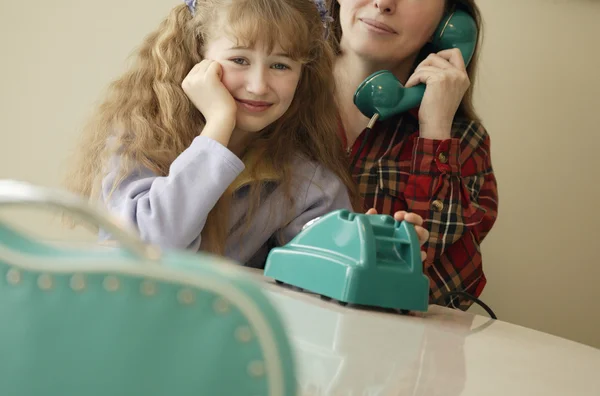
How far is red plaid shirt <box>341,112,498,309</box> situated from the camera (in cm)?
156

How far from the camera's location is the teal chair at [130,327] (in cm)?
28

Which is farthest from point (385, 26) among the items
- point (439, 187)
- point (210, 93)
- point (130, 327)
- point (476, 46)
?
point (130, 327)

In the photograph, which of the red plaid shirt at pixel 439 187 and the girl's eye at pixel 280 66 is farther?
the red plaid shirt at pixel 439 187

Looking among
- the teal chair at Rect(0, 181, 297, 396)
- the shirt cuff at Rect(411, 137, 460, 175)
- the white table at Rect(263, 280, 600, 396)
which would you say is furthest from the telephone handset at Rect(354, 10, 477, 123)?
the teal chair at Rect(0, 181, 297, 396)

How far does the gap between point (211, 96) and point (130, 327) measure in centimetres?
110

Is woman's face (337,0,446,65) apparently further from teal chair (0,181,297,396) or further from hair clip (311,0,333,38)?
teal chair (0,181,297,396)

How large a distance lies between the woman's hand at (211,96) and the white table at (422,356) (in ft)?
1.18

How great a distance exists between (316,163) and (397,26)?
1.37 feet

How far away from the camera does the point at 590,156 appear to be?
6.97 feet

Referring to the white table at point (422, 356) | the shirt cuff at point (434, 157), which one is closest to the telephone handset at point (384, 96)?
the shirt cuff at point (434, 157)

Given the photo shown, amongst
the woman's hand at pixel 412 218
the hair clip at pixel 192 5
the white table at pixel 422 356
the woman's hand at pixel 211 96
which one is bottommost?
the white table at pixel 422 356

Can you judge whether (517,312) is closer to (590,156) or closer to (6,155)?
(590,156)

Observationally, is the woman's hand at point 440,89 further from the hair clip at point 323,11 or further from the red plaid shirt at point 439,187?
the hair clip at point 323,11

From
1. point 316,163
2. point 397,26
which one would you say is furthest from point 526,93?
point 316,163
